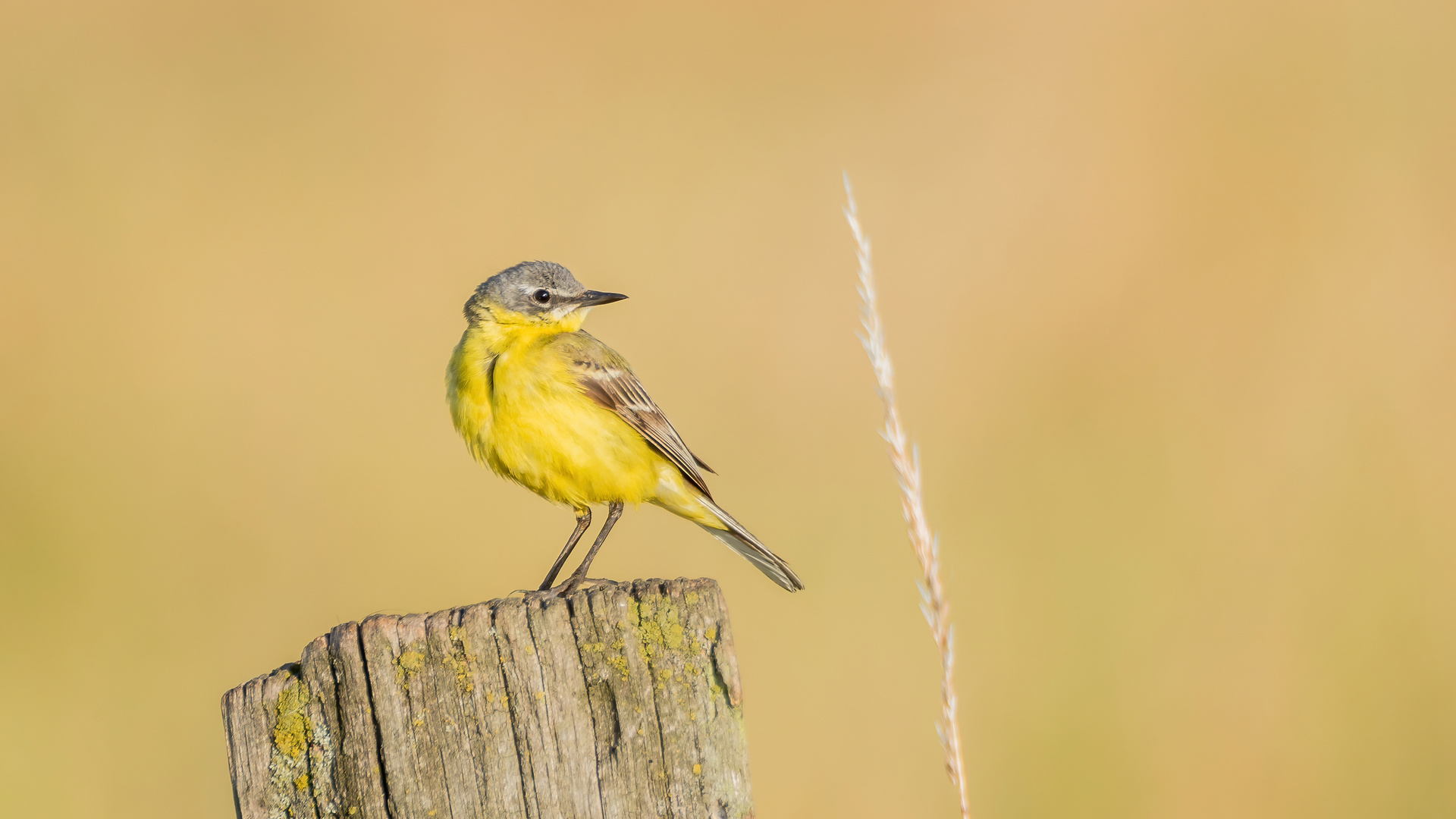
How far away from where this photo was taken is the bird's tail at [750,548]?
499 centimetres

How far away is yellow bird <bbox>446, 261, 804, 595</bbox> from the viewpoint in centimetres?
504

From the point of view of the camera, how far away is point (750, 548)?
17.3ft

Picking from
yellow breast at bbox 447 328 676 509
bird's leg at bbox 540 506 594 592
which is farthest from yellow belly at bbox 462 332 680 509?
bird's leg at bbox 540 506 594 592

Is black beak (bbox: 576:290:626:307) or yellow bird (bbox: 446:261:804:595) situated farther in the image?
black beak (bbox: 576:290:626:307)

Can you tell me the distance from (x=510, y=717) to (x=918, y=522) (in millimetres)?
995

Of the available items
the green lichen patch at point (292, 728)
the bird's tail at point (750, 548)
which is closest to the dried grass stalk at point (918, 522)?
the green lichen patch at point (292, 728)

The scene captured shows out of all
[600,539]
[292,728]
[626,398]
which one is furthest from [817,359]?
[292,728]

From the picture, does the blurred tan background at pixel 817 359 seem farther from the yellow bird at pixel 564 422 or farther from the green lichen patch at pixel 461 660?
the green lichen patch at pixel 461 660

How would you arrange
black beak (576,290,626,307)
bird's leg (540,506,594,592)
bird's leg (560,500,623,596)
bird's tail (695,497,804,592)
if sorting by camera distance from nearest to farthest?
bird's leg (560,500,623,596), bird's tail (695,497,804,592), bird's leg (540,506,594,592), black beak (576,290,626,307)

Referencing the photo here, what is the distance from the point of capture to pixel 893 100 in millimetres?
11195

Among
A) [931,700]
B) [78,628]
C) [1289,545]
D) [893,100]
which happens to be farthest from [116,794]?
[893,100]

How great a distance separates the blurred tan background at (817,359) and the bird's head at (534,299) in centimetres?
181

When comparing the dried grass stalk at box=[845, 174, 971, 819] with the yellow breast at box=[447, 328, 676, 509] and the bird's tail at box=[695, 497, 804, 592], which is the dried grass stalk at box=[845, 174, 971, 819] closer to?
the bird's tail at box=[695, 497, 804, 592]

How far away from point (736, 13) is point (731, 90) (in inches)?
49.7
